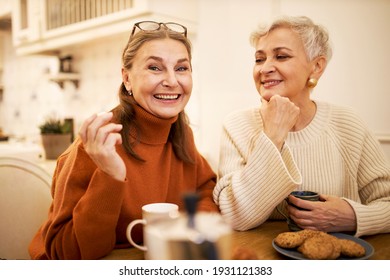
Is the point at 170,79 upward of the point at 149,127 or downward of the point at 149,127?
upward

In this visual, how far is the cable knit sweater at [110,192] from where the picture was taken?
0.62 m

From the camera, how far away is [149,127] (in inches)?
31.0

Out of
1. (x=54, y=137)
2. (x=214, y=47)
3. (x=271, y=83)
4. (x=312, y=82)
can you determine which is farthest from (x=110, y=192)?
(x=54, y=137)

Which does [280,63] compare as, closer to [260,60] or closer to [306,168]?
[260,60]

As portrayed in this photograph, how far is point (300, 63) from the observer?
848 millimetres

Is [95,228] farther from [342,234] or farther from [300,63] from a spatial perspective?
[300,63]

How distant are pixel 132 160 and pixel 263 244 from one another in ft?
1.03

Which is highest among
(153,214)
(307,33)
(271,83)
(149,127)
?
(307,33)

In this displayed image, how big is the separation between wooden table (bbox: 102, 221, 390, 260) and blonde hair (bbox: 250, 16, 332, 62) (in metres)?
0.42

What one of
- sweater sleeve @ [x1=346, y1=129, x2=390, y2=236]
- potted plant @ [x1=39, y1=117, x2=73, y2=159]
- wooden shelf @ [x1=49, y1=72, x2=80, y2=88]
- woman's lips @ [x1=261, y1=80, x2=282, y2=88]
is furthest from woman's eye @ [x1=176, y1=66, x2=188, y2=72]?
wooden shelf @ [x1=49, y1=72, x2=80, y2=88]

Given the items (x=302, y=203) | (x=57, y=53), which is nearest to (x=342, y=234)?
(x=302, y=203)

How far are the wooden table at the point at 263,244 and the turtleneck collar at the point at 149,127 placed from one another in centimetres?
25

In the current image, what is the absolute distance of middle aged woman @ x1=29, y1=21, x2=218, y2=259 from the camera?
2.00 feet

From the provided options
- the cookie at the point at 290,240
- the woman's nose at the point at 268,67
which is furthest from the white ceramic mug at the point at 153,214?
the woman's nose at the point at 268,67
